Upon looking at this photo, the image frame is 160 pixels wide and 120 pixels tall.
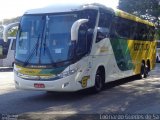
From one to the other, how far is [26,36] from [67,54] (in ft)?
5.50

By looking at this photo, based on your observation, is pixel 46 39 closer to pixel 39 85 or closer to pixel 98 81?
pixel 39 85

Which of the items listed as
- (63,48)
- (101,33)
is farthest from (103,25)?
(63,48)

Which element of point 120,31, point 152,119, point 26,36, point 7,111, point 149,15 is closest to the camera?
point 152,119

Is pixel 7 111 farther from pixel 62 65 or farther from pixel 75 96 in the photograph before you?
pixel 75 96

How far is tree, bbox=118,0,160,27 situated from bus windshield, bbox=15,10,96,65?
21.2 meters

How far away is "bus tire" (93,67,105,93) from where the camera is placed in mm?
14870

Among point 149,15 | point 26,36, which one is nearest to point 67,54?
point 26,36

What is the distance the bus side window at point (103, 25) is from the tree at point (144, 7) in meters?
18.5

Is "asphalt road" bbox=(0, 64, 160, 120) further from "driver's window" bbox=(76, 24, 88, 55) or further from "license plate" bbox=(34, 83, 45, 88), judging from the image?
"driver's window" bbox=(76, 24, 88, 55)

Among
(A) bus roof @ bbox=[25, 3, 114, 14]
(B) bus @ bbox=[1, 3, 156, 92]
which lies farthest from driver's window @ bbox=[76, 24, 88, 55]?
(A) bus roof @ bbox=[25, 3, 114, 14]

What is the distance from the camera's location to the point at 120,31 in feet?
56.9

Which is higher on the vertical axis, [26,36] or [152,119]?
[26,36]

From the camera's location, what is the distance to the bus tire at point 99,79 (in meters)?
14.9

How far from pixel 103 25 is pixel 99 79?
1.98 meters
